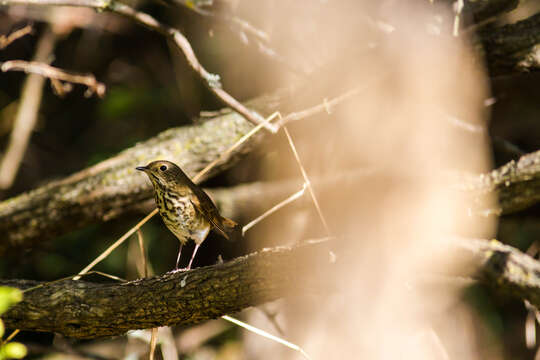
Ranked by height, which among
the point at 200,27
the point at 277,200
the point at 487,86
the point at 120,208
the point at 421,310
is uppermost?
the point at 200,27

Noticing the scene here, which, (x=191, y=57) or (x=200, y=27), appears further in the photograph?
(x=200, y=27)

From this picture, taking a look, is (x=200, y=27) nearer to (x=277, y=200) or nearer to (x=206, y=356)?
(x=277, y=200)

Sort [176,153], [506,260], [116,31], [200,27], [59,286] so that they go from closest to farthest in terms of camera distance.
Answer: [59,286]
[506,260]
[176,153]
[200,27]
[116,31]

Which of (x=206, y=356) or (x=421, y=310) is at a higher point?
(x=421, y=310)

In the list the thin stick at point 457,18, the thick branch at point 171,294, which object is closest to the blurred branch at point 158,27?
the thick branch at point 171,294

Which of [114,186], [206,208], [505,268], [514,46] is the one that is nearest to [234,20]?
[114,186]

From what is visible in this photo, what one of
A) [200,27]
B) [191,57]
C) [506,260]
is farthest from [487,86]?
[200,27]

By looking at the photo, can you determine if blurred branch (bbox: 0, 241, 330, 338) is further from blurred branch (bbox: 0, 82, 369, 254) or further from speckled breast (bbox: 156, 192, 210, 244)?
blurred branch (bbox: 0, 82, 369, 254)

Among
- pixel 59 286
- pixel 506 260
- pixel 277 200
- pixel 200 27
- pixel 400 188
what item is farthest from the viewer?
pixel 200 27
